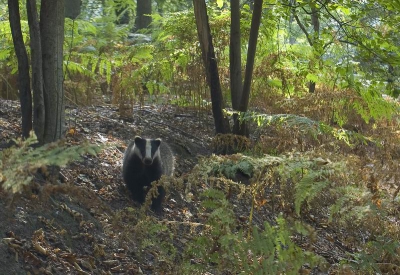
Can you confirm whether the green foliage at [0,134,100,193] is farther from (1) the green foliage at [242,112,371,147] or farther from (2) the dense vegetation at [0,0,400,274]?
(1) the green foliage at [242,112,371,147]

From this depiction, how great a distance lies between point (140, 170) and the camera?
8117 mm

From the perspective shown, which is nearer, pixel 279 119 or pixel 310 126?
pixel 310 126

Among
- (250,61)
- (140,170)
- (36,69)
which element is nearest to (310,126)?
(250,61)

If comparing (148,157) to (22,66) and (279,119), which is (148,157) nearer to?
(279,119)

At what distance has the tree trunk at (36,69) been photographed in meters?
5.52

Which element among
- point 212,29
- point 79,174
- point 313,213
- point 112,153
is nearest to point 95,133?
point 112,153

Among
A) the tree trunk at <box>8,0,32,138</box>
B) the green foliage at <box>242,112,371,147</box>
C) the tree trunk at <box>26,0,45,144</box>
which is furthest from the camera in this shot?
the green foliage at <box>242,112,371,147</box>

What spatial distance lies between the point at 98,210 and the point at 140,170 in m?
A: 3.01

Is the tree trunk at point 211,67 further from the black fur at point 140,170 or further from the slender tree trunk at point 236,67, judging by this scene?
the black fur at point 140,170

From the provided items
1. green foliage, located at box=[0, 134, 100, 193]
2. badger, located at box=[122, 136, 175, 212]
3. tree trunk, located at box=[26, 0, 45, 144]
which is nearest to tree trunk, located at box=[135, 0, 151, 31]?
badger, located at box=[122, 136, 175, 212]

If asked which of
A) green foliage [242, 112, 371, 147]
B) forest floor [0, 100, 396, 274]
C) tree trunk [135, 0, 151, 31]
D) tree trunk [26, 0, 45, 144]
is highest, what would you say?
tree trunk [135, 0, 151, 31]

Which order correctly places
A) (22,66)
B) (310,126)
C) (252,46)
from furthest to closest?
(252,46) → (310,126) → (22,66)

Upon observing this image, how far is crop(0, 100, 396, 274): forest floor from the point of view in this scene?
474 centimetres

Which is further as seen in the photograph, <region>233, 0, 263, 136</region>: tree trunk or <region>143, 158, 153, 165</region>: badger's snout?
<region>233, 0, 263, 136</region>: tree trunk
